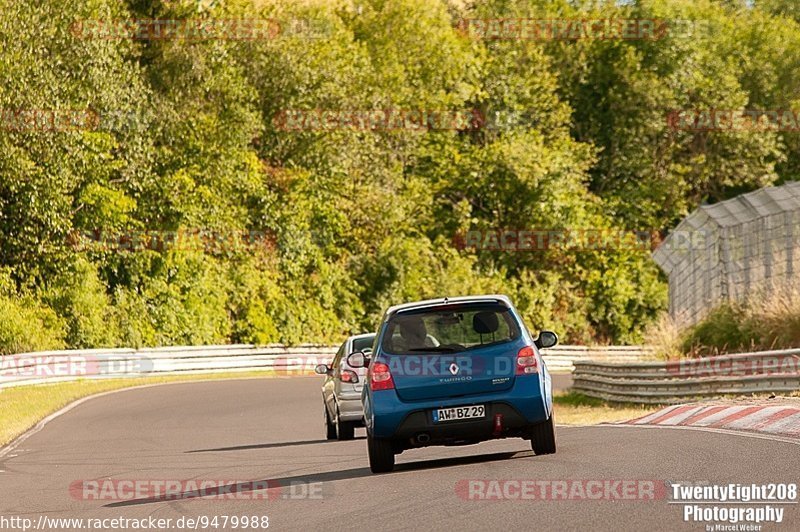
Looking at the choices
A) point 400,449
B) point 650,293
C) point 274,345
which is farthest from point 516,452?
point 650,293

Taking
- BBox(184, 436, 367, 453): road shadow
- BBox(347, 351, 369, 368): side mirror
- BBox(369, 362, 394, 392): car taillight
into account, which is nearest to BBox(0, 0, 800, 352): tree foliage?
BBox(184, 436, 367, 453): road shadow

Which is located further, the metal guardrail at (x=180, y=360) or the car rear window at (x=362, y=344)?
the metal guardrail at (x=180, y=360)

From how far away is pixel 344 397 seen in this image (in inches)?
741

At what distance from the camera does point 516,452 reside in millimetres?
14422

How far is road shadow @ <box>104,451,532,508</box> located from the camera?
11.9m

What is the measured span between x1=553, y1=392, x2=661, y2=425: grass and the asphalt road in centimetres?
369

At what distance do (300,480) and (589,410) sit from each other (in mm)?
13384

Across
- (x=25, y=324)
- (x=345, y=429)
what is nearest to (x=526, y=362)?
(x=345, y=429)

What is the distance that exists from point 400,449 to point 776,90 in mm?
71373

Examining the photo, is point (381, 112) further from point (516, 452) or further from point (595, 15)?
point (516, 452)

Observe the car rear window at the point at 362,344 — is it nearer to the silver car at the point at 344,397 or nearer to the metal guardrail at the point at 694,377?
the silver car at the point at 344,397

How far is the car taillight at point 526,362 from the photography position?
508 inches

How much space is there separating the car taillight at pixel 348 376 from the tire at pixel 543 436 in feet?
18.9

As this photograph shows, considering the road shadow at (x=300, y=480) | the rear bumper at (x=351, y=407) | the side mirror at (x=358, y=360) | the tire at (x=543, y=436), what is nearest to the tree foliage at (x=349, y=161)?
the rear bumper at (x=351, y=407)
